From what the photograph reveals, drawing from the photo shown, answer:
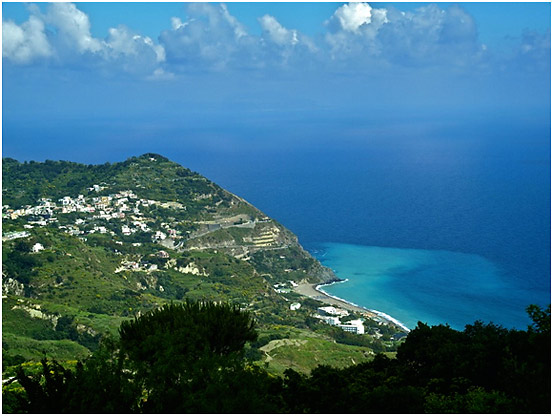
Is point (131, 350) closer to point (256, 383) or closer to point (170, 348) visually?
point (170, 348)

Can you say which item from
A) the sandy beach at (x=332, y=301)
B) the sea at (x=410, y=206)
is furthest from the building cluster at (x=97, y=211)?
the sea at (x=410, y=206)

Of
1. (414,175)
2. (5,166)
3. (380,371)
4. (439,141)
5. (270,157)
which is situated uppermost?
(439,141)

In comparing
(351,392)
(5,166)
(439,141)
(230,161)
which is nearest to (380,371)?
(351,392)

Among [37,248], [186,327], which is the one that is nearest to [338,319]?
[37,248]

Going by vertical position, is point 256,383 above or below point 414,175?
below

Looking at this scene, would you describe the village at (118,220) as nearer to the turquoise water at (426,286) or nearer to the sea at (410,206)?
the turquoise water at (426,286)

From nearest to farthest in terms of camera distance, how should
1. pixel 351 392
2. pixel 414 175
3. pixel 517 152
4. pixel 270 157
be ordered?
pixel 351 392, pixel 414 175, pixel 517 152, pixel 270 157

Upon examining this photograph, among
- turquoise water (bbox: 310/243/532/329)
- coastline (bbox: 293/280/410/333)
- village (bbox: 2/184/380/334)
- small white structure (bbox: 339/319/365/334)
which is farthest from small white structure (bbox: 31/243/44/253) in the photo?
turquoise water (bbox: 310/243/532/329)

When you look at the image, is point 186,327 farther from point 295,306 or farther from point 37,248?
point 37,248
